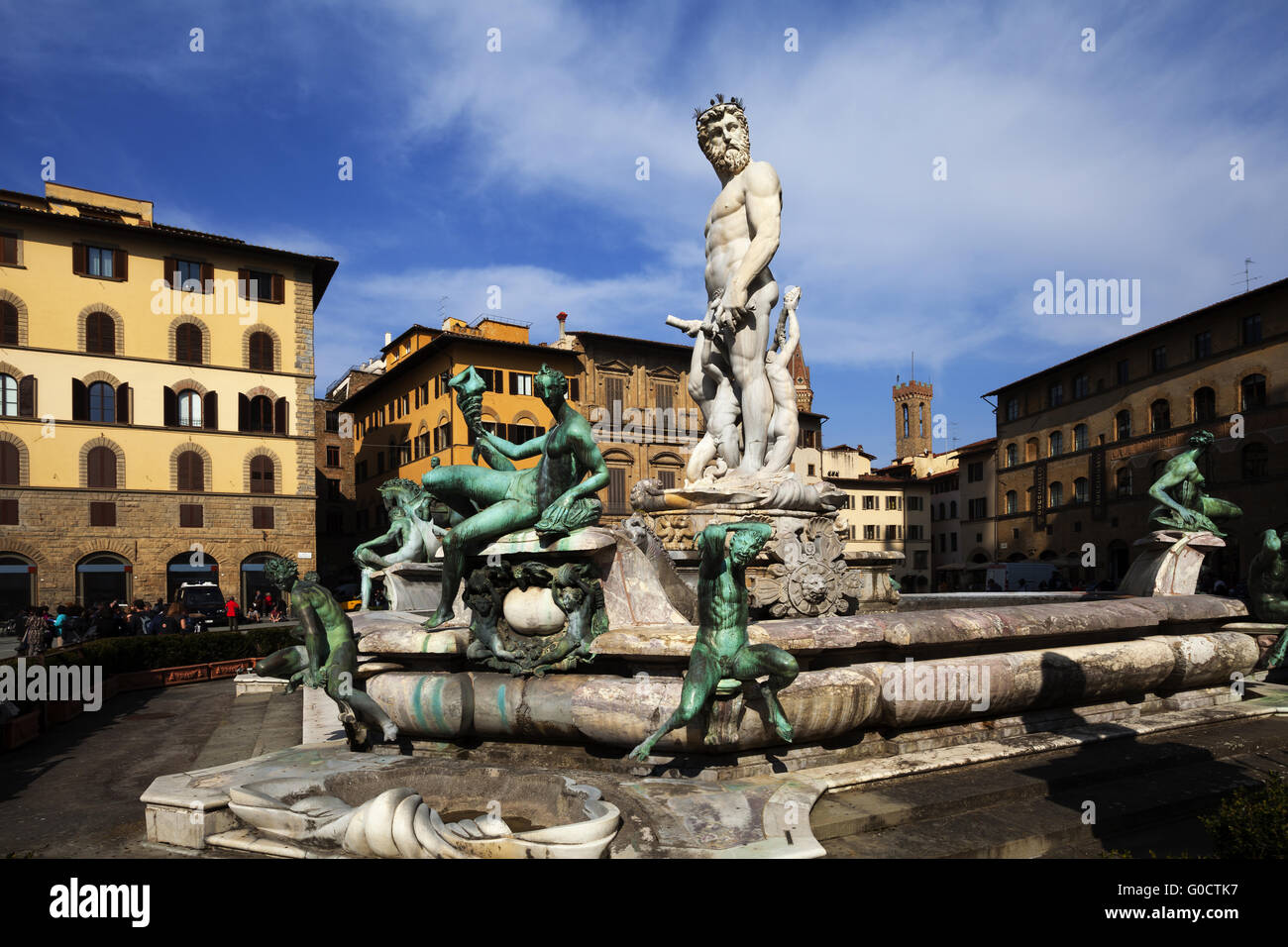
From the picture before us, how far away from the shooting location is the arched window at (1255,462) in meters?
35.5

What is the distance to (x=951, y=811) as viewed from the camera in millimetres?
3992

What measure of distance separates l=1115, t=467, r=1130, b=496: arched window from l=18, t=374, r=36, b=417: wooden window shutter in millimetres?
48748

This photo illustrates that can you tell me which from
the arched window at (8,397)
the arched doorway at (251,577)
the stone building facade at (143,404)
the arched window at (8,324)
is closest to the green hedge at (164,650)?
the stone building facade at (143,404)

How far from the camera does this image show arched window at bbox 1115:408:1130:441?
44156 millimetres

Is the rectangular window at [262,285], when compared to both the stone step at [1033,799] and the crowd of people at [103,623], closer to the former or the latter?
the crowd of people at [103,623]

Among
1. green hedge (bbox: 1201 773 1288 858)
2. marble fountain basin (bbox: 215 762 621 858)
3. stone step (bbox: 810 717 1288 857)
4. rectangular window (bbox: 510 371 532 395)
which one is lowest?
stone step (bbox: 810 717 1288 857)

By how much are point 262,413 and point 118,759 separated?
31870mm

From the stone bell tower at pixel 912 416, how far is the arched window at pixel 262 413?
239ft

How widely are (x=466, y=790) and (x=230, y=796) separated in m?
1.08

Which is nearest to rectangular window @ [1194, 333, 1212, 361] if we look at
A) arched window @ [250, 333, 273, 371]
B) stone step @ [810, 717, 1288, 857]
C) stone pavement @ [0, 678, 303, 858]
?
stone step @ [810, 717, 1288, 857]

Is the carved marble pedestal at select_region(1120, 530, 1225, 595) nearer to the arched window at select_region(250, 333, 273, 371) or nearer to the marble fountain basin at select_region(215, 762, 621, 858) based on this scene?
the marble fountain basin at select_region(215, 762, 621, 858)

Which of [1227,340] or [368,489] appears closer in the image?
[1227,340]
